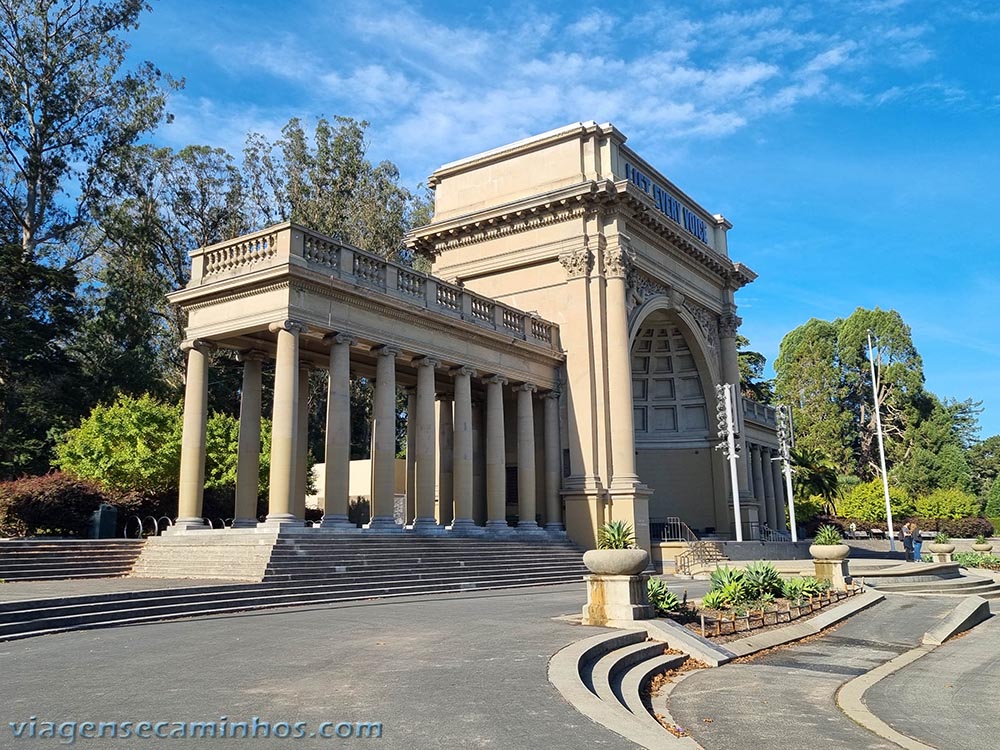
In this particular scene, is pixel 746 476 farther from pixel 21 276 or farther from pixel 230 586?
pixel 21 276

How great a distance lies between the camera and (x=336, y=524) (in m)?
22.1

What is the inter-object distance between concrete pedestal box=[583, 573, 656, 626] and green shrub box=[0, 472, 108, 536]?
1880 centimetres

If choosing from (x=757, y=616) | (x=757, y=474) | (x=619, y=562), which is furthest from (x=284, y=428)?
(x=757, y=474)

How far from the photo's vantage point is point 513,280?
3478cm

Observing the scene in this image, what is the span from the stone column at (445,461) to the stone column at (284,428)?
427 inches

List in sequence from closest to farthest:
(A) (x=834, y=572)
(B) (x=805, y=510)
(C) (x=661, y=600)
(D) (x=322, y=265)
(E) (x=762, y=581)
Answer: (C) (x=661, y=600), (E) (x=762, y=581), (A) (x=834, y=572), (D) (x=322, y=265), (B) (x=805, y=510)

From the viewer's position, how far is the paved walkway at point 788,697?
7.40 metres

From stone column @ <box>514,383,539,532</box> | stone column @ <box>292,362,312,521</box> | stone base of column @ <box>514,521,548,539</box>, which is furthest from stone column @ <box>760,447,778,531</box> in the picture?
stone column @ <box>292,362,312,521</box>

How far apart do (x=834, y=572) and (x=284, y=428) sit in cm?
1493

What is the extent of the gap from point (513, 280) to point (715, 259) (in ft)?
38.6

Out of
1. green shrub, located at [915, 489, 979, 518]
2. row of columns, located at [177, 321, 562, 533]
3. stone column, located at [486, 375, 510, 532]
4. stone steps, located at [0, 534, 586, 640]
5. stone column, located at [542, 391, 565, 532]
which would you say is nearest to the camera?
stone steps, located at [0, 534, 586, 640]

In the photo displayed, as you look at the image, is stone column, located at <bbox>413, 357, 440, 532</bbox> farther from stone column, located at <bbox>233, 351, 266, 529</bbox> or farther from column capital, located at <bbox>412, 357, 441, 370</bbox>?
stone column, located at <bbox>233, 351, 266, 529</bbox>

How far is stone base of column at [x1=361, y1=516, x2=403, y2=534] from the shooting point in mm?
23422

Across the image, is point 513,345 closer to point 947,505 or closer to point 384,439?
point 384,439
